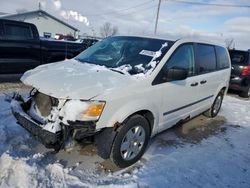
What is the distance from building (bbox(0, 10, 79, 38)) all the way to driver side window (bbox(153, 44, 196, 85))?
115ft

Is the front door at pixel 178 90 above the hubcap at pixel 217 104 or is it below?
above

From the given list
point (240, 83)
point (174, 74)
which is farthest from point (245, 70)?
point (174, 74)

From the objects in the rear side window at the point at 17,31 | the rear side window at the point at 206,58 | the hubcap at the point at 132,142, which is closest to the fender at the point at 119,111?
the hubcap at the point at 132,142

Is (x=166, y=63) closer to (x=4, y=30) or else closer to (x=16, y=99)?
(x=16, y=99)

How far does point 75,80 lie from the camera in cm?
353

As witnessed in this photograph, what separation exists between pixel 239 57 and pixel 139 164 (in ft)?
26.1

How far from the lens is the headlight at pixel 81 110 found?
127 inches

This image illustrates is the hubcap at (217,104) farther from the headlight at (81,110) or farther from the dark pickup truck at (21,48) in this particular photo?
the dark pickup truck at (21,48)

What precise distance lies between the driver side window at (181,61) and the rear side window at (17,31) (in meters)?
5.62

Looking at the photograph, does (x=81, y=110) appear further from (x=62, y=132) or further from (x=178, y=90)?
(x=178, y=90)

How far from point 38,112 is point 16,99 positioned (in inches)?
23.1

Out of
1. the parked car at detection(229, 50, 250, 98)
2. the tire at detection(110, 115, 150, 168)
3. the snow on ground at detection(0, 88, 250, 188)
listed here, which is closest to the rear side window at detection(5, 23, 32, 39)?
the snow on ground at detection(0, 88, 250, 188)

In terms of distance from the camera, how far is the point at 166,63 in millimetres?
4172

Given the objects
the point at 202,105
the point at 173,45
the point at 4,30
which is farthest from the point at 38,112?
the point at 4,30
